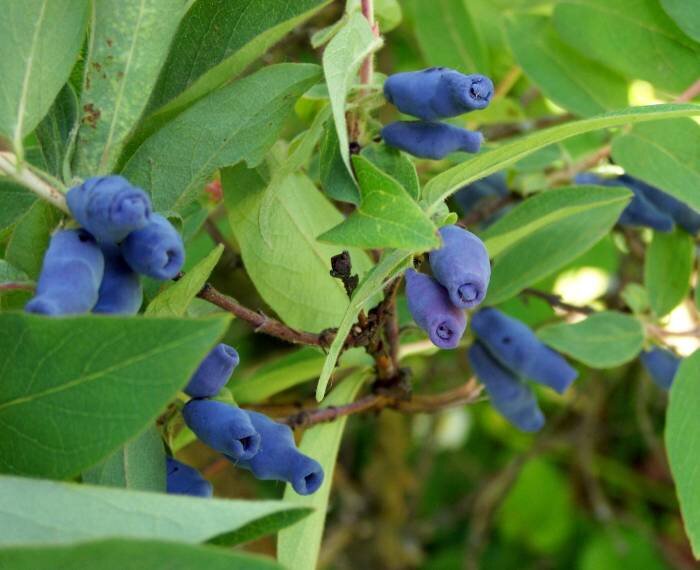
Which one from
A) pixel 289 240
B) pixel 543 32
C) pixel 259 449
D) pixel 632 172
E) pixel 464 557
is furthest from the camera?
pixel 464 557

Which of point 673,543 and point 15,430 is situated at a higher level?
point 15,430

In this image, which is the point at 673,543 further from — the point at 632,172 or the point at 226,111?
the point at 226,111

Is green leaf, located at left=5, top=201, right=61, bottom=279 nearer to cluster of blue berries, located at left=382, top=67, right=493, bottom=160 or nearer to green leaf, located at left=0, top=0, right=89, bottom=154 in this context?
green leaf, located at left=0, top=0, right=89, bottom=154

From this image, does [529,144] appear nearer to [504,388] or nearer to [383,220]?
[383,220]

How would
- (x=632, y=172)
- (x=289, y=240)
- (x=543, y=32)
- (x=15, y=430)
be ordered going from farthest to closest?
(x=543, y=32)
(x=632, y=172)
(x=289, y=240)
(x=15, y=430)

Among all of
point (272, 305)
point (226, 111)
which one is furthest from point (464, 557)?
point (226, 111)

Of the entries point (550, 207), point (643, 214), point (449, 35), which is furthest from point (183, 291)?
point (449, 35)

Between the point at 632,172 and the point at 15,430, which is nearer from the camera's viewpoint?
the point at 15,430

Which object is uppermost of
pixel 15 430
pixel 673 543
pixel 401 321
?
pixel 15 430
